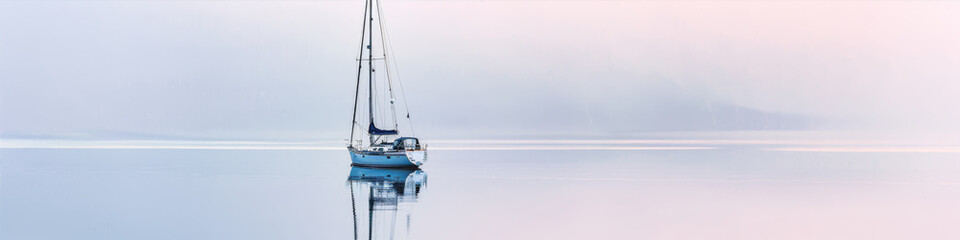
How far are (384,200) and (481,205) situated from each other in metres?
3.81

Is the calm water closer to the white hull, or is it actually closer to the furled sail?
the white hull

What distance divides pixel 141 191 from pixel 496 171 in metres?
22.4

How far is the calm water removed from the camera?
82.5ft

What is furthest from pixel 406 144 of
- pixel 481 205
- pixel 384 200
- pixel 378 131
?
pixel 481 205

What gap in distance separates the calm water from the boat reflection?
60 millimetres

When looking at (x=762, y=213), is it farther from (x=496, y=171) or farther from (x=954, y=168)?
(x=954, y=168)

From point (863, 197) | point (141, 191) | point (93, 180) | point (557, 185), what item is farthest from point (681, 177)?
point (93, 180)

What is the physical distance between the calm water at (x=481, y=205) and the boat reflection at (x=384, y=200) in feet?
0.20

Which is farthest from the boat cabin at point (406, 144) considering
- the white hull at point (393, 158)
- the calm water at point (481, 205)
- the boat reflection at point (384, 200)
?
the calm water at point (481, 205)

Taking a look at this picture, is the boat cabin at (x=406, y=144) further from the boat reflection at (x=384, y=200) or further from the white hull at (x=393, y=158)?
the boat reflection at (x=384, y=200)

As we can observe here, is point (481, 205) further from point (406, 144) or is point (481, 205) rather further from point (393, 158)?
point (406, 144)

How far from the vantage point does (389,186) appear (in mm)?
41000

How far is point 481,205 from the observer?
106 ft

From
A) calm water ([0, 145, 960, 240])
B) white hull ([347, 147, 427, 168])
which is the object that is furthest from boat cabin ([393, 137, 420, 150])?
calm water ([0, 145, 960, 240])
